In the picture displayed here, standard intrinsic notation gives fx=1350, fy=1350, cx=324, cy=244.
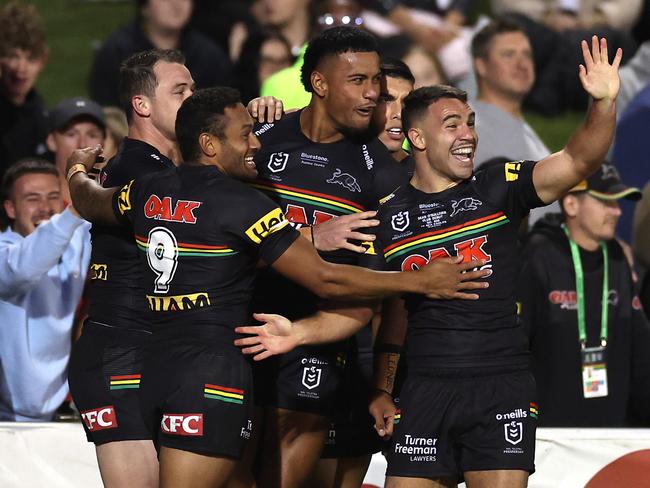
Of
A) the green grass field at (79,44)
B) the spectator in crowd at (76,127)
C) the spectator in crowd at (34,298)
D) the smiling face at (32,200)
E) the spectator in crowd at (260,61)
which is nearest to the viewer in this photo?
the spectator in crowd at (34,298)

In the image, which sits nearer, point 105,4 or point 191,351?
point 191,351

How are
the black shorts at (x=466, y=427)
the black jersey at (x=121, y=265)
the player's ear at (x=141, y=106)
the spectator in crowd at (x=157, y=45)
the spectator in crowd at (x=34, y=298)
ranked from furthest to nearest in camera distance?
the spectator in crowd at (x=157, y=45)
the spectator in crowd at (x=34, y=298)
the player's ear at (x=141, y=106)
the black jersey at (x=121, y=265)
the black shorts at (x=466, y=427)

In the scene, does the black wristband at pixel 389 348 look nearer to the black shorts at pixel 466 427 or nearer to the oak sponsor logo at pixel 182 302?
the black shorts at pixel 466 427

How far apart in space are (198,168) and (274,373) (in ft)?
3.92

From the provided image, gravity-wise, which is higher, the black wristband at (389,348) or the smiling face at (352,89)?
the smiling face at (352,89)

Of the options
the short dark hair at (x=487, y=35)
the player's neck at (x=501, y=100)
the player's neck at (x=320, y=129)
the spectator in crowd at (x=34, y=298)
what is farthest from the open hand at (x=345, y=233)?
the short dark hair at (x=487, y=35)

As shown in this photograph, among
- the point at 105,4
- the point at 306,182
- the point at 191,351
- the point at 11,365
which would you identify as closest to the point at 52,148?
the point at 11,365

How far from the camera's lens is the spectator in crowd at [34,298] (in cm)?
781

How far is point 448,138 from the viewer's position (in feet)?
20.2

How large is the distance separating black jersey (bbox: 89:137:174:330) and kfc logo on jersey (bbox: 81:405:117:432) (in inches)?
15.8

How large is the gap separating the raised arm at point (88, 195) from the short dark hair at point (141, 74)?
0.36 m

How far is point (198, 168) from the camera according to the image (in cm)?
587

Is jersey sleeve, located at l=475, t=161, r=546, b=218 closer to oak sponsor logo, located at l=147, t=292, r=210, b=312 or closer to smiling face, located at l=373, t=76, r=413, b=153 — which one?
smiling face, located at l=373, t=76, r=413, b=153

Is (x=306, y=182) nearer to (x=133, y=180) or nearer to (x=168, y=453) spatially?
(x=133, y=180)
